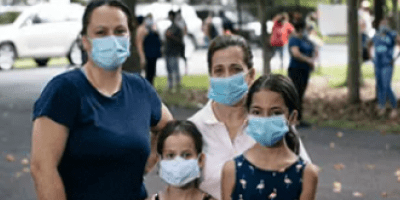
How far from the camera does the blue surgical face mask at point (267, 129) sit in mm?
3689

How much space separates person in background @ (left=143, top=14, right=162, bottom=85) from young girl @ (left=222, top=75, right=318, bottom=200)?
1463 centimetres

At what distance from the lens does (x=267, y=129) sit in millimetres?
3676

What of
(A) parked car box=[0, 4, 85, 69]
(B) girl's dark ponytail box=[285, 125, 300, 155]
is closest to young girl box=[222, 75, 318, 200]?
(B) girl's dark ponytail box=[285, 125, 300, 155]

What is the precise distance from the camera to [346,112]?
50.1 ft

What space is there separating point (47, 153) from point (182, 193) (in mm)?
901

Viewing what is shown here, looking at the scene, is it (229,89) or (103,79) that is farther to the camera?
(229,89)

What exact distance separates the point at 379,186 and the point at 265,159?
5.43 m

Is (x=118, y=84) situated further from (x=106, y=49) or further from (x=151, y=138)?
(x=151, y=138)

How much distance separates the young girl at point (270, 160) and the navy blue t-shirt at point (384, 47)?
11.6 m

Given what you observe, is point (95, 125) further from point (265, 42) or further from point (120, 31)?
point (265, 42)

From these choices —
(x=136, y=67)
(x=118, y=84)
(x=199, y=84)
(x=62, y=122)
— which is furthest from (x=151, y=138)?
(x=199, y=84)

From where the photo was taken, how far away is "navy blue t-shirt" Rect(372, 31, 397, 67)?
49.4 ft

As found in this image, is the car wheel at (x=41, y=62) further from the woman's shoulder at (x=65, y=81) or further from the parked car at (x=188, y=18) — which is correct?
the woman's shoulder at (x=65, y=81)

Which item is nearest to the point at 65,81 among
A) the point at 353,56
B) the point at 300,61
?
the point at 300,61
